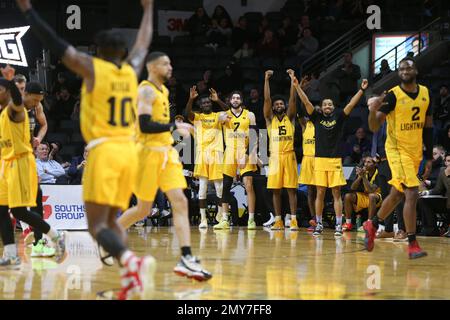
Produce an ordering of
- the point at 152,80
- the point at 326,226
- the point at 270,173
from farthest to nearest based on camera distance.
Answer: the point at 326,226, the point at 270,173, the point at 152,80

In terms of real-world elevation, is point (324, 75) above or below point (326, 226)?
above

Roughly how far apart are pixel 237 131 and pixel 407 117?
5.32 m

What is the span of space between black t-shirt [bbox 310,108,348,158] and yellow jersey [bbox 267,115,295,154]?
2.44ft

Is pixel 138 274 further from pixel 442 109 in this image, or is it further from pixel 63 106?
pixel 63 106

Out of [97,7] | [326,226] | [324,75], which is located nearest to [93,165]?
[326,226]

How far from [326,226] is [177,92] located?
5.01m

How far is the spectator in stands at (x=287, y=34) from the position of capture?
21234 mm

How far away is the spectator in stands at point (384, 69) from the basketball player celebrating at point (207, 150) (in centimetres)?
590

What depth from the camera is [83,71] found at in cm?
593

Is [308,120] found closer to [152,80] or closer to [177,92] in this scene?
[177,92]

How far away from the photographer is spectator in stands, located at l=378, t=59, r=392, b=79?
19312mm

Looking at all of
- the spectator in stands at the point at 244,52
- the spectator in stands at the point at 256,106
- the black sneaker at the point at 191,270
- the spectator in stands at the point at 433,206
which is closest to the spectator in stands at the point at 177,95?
the spectator in stands at the point at 256,106

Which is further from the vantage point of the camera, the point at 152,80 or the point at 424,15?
the point at 424,15

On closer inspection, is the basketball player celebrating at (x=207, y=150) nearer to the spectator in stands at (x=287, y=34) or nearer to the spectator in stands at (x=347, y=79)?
the spectator in stands at (x=347, y=79)
